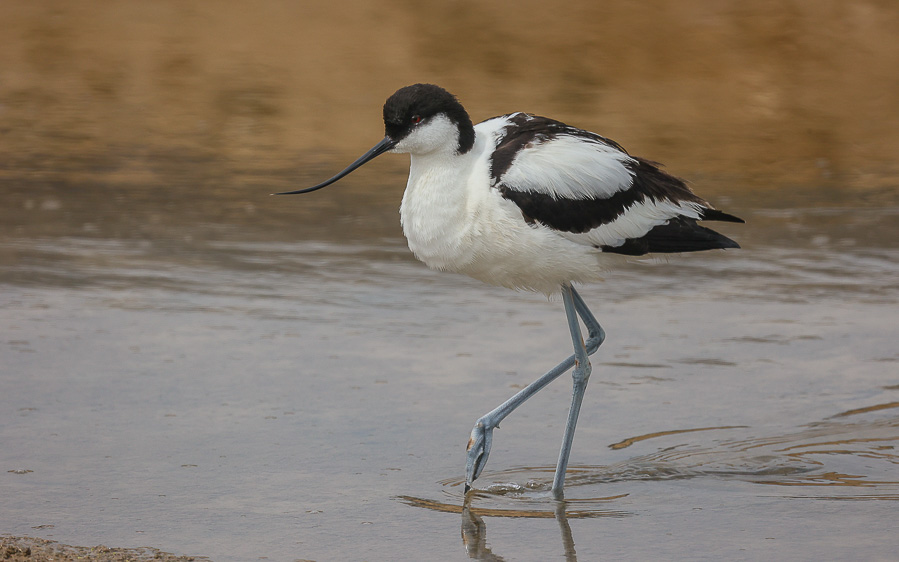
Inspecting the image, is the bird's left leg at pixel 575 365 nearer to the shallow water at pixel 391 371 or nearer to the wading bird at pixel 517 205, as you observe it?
the wading bird at pixel 517 205

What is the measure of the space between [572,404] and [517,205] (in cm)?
80

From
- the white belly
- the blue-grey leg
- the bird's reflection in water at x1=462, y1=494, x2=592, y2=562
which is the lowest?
the bird's reflection in water at x1=462, y1=494, x2=592, y2=562

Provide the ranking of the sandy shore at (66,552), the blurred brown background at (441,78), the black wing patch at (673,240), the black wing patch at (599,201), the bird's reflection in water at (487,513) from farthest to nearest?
the blurred brown background at (441,78) → the black wing patch at (673,240) → the black wing patch at (599,201) → the bird's reflection in water at (487,513) → the sandy shore at (66,552)

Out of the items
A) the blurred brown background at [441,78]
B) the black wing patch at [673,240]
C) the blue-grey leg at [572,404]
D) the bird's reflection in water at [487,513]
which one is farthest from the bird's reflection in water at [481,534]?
the blurred brown background at [441,78]

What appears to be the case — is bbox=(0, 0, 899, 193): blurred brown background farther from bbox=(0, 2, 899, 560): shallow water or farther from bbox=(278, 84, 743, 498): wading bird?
bbox=(278, 84, 743, 498): wading bird

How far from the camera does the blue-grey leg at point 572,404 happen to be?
4.32 meters

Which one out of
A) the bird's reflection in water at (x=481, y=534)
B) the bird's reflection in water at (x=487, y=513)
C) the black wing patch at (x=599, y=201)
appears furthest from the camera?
the black wing patch at (x=599, y=201)

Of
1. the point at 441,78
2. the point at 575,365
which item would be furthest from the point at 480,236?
the point at 441,78

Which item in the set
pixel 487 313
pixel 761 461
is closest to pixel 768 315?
pixel 487 313

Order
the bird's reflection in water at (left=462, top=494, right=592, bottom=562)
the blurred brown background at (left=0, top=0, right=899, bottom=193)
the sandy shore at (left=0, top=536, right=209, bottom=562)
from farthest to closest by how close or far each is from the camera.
A: the blurred brown background at (left=0, top=0, right=899, bottom=193)
the bird's reflection in water at (left=462, top=494, right=592, bottom=562)
the sandy shore at (left=0, top=536, right=209, bottom=562)

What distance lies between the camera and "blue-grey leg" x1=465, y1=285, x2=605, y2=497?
4.32m

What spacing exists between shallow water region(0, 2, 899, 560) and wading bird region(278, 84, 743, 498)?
42 cm

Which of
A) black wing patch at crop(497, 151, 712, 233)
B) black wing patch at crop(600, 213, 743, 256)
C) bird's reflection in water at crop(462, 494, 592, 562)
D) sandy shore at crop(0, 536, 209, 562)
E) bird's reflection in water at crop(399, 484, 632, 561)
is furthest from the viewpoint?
black wing patch at crop(600, 213, 743, 256)

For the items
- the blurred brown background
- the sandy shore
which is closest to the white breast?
the sandy shore
